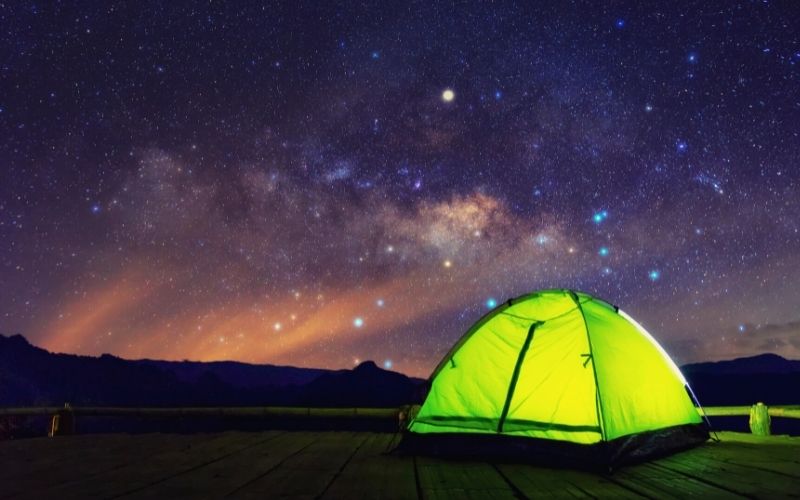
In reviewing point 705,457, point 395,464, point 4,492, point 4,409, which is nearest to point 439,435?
point 395,464

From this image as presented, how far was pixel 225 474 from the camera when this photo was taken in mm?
4582

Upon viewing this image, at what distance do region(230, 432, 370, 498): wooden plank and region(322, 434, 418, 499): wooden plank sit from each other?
0.33 feet

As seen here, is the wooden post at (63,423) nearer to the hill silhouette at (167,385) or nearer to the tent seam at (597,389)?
the tent seam at (597,389)

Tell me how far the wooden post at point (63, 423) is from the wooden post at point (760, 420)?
10.3 m

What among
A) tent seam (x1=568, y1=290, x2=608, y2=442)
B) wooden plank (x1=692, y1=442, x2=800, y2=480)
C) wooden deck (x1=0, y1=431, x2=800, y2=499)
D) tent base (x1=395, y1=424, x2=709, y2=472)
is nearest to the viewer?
wooden deck (x1=0, y1=431, x2=800, y2=499)

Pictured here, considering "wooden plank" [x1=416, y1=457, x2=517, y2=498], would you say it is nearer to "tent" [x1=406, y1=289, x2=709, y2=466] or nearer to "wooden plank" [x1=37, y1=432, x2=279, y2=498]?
"tent" [x1=406, y1=289, x2=709, y2=466]

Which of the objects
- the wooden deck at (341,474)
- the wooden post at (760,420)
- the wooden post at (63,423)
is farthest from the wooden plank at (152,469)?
the wooden post at (760,420)

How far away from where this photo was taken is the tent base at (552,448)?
504 cm

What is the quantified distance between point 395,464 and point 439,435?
2.95 feet

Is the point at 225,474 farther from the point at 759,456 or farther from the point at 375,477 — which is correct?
the point at 759,456

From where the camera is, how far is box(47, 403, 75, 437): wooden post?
8.21 metres

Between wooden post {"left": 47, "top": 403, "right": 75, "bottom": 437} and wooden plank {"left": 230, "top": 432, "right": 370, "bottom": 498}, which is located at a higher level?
wooden post {"left": 47, "top": 403, "right": 75, "bottom": 437}

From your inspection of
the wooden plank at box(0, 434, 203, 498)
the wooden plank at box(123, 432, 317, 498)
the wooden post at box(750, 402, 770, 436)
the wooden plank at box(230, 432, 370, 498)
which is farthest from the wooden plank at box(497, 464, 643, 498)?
Result: the wooden post at box(750, 402, 770, 436)

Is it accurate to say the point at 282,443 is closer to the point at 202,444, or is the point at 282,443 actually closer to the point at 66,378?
the point at 202,444
